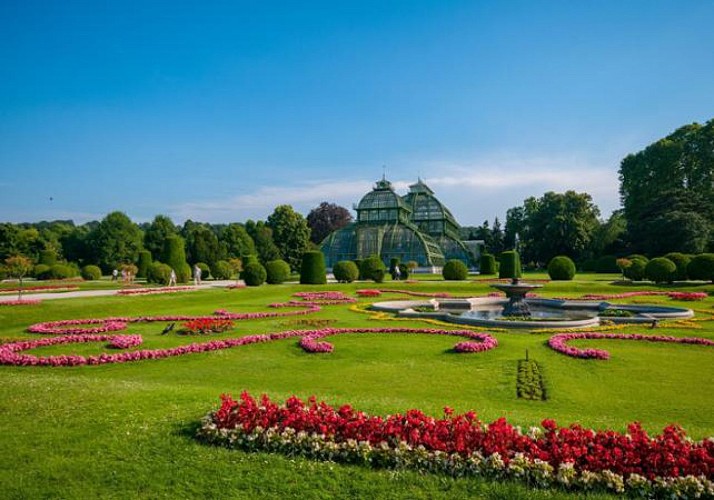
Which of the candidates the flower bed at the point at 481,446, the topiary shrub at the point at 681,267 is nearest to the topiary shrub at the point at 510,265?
the topiary shrub at the point at 681,267

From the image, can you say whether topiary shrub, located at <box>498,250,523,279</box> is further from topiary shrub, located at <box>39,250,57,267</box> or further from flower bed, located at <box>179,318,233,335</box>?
topiary shrub, located at <box>39,250,57,267</box>

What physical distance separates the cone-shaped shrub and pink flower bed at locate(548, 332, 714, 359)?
110 feet

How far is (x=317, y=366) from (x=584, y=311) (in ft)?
50.6

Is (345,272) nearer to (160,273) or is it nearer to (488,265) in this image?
(160,273)

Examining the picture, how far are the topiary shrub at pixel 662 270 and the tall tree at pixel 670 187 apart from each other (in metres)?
15.9

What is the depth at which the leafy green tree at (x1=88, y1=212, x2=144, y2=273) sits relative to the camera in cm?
6397

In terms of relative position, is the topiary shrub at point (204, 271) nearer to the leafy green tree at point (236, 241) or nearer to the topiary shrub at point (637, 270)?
the leafy green tree at point (236, 241)

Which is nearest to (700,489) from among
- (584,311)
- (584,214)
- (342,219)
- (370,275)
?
(584,311)

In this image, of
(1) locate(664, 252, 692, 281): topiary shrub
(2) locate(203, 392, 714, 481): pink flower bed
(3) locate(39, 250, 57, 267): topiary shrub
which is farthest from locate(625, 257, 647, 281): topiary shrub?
(3) locate(39, 250, 57, 267): topiary shrub

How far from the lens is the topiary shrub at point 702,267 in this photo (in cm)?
3017

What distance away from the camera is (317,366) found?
1027 cm

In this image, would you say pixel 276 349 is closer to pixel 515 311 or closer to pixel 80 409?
pixel 80 409

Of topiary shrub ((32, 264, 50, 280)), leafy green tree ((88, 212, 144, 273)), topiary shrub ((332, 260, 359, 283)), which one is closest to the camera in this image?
topiary shrub ((332, 260, 359, 283))

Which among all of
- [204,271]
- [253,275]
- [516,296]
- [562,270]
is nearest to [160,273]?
[253,275]
